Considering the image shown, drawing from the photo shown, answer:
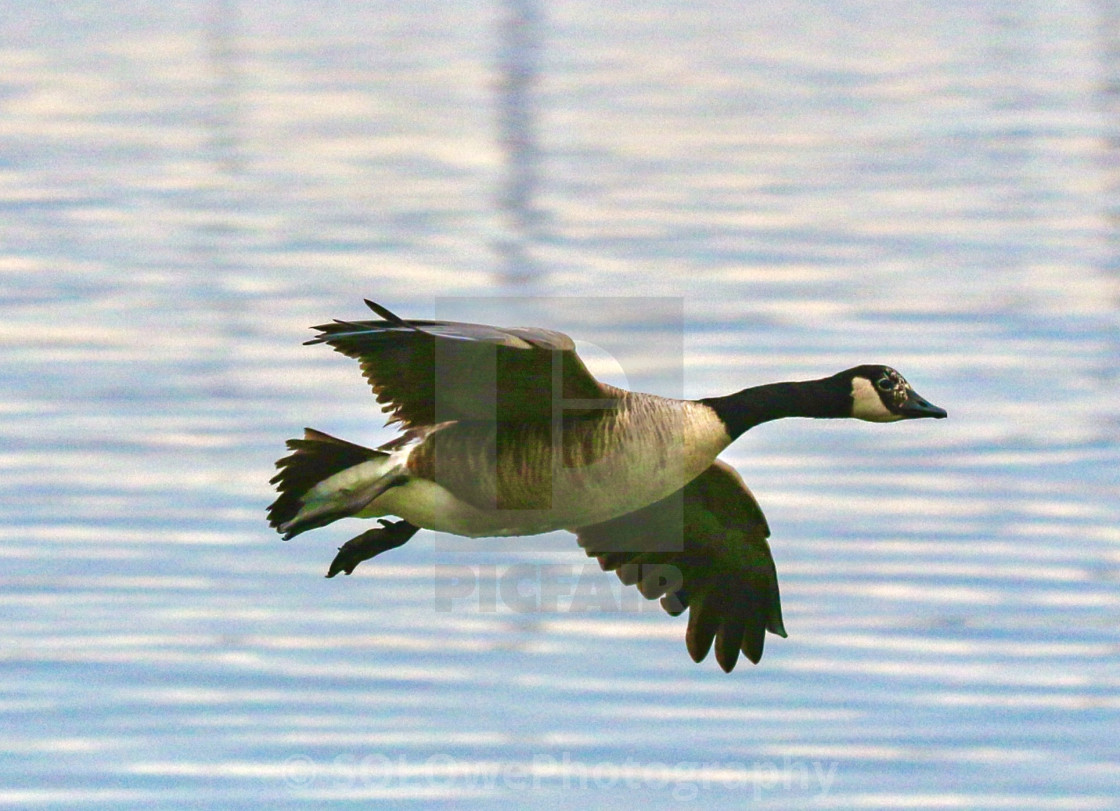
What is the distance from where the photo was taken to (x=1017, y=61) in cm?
4009

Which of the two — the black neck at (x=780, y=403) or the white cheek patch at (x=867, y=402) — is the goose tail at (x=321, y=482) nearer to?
the black neck at (x=780, y=403)

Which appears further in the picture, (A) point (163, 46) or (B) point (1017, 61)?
(A) point (163, 46)

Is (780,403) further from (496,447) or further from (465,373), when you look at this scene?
(465,373)

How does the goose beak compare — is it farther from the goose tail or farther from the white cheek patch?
the goose tail

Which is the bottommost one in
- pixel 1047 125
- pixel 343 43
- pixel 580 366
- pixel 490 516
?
pixel 490 516

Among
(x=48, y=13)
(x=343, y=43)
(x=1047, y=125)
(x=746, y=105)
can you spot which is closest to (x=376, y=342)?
(x=1047, y=125)

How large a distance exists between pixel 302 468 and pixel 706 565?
255 cm

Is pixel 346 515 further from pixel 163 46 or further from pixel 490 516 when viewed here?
pixel 163 46

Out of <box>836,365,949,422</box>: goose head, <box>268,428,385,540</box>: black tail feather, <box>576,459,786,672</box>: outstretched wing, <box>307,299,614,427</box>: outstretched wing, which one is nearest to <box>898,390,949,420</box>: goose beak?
<box>836,365,949,422</box>: goose head

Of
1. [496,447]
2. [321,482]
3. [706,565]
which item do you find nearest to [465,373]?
[496,447]

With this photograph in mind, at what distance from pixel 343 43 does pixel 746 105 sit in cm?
1142

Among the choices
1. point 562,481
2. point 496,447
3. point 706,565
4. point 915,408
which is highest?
point 915,408

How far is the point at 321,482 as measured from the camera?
9.12 meters

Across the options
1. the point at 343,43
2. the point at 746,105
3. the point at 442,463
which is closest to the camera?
the point at 442,463
